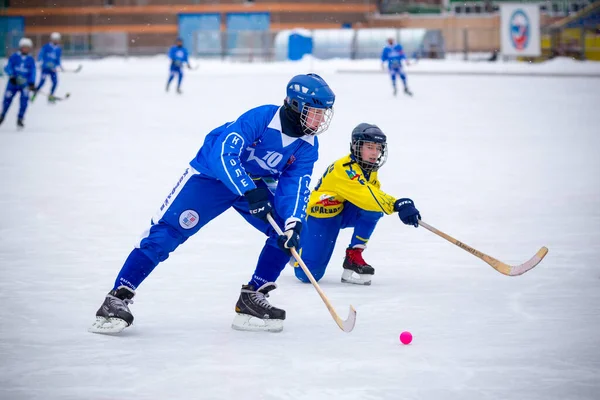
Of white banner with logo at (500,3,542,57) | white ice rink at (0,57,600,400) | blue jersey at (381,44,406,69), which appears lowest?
white ice rink at (0,57,600,400)

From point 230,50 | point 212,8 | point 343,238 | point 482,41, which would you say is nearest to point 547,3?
point 482,41

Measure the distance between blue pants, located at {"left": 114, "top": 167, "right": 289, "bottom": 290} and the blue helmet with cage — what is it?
0.46 m

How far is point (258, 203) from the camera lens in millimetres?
4289

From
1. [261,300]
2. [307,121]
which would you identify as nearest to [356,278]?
[261,300]

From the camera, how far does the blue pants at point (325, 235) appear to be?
5.64 m

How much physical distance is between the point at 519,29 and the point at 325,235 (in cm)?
2922

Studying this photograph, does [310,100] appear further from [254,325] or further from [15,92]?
[15,92]

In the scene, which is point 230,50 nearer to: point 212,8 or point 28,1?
point 212,8

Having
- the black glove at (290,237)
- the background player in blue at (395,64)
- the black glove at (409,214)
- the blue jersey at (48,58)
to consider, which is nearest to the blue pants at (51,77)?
the blue jersey at (48,58)

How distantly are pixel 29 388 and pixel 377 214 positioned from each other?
253 centimetres

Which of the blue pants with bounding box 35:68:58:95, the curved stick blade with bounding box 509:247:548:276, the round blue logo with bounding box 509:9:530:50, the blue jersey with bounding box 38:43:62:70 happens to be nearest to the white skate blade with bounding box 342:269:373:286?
the curved stick blade with bounding box 509:247:548:276

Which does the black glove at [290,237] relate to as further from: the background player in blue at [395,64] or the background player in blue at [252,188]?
the background player in blue at [395,64]

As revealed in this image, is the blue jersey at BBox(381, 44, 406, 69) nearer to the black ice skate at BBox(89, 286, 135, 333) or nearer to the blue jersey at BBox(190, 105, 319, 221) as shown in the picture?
the blue jersey at BBox(190, 105, 319, 221)

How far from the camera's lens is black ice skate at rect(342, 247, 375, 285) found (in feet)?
18.5
